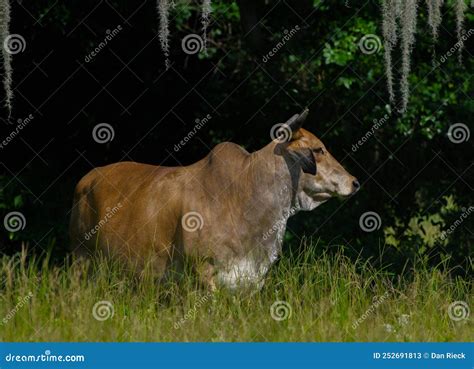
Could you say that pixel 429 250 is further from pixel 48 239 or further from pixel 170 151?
pixel 48 239

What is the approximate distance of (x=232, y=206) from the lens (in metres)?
6.94

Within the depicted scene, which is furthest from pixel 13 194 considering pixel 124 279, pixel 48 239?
pixel 124 279

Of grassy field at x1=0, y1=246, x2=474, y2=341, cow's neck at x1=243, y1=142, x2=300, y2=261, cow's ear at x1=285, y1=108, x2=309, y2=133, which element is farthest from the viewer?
cow's neck at x1=243, y1=142, x2=300, y2=261

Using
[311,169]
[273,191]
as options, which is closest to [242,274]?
[273,191]

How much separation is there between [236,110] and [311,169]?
10.2 ft

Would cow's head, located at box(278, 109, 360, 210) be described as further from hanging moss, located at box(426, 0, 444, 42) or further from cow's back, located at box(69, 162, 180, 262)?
hanging moss, located at box(426, 0, 444, 42)

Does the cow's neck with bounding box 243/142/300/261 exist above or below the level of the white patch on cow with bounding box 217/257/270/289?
above

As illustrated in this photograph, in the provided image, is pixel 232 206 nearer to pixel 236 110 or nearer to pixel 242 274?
pixel 242 274

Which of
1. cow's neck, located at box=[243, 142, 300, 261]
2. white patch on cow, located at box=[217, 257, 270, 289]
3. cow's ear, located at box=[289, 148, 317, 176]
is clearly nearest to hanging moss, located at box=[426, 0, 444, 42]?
cow's ear, located at box=[289, 148, 317, 176]

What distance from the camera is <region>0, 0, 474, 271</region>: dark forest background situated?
9.26 m

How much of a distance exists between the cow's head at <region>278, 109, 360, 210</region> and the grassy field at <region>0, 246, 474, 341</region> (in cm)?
49

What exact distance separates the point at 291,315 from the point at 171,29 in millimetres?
4391

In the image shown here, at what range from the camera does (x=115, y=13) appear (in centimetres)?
966

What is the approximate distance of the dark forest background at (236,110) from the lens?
9258mm
